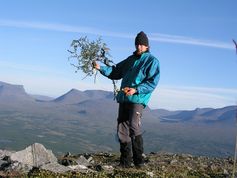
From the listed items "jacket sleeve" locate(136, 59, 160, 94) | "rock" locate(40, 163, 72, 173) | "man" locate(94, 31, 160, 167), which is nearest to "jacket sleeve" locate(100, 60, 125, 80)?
"man" locate(94, 31, 160, 167)

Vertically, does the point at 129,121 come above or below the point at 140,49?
below

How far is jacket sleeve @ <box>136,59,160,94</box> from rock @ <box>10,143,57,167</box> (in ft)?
16.2

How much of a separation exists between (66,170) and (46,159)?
4407 mm

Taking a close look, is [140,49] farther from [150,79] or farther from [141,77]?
[150,79]

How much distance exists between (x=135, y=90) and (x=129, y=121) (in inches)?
41.2

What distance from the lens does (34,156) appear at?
1664 centimetres

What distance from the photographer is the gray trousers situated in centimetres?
1323

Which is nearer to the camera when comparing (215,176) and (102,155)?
(215,176)

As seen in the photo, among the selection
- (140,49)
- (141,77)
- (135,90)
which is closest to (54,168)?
(135,90)

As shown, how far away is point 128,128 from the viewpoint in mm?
13789

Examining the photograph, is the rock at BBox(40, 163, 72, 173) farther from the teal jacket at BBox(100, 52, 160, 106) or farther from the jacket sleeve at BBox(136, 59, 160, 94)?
the jacket sleeve at BBox(136, 59, 160, 94)

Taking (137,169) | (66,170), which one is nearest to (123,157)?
(137,169)

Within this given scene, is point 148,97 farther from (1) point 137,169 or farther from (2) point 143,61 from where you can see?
(1) point 137,169

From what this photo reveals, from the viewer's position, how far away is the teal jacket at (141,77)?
43.3ft
